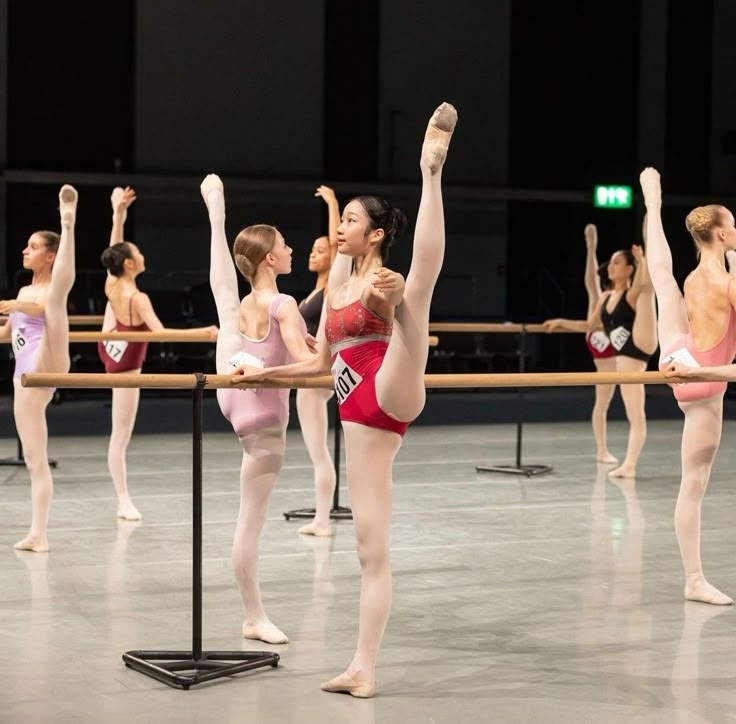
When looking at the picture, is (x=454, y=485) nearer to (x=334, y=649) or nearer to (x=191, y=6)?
(x=334, y=649)

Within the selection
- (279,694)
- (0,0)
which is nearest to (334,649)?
(279,694)

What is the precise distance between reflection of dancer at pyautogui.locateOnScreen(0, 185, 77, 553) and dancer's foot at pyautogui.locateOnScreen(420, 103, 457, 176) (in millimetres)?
2681

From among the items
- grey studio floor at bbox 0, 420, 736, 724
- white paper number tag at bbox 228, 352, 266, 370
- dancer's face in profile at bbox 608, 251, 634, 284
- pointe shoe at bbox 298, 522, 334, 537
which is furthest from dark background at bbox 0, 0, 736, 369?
white paper number tag at bbox 228, 352, 266, 370

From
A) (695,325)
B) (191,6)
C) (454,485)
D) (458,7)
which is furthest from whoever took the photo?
(458,7)

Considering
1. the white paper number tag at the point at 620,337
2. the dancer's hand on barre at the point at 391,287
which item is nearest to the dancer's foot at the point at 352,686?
the dancer's hand on barre at the point at 391,287

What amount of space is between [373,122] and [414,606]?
12731 mm

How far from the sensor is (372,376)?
151 inches

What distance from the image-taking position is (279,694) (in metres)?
3.96

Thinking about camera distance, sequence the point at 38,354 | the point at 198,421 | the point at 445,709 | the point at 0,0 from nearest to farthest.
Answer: the point at 445,709, the point at 198,421, the point at 38,354, the point at 0,0

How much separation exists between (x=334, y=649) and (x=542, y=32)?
14786 millimetres

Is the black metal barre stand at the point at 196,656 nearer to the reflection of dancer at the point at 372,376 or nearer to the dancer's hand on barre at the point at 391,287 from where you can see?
the reflection of dancer at the point at 372,376

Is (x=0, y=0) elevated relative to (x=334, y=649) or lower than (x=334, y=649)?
elevated

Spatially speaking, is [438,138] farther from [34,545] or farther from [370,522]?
[34,545]

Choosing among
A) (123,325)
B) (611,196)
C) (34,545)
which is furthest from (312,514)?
(611,196)
